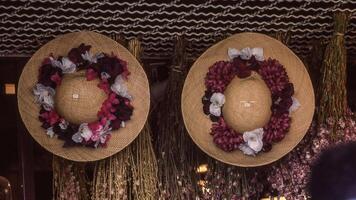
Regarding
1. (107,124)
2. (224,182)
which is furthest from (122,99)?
(224,182)

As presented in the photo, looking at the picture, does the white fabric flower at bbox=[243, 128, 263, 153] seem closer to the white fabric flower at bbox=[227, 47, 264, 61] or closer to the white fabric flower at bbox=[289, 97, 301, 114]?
the white fabric flower at bbox=[289, 97, 301, 114]

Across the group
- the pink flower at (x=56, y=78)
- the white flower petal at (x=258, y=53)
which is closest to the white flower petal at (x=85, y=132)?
the pink flower at (x=56, y=78)

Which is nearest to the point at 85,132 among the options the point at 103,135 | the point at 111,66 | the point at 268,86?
the point at 103,135

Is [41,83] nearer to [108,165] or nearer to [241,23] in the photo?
[108,165]

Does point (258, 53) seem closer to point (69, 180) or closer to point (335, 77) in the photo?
point (335, 77)

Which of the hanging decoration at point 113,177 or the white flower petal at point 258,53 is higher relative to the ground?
the white flower petal at point 258,53

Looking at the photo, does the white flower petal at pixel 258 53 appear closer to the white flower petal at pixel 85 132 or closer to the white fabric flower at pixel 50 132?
the white flower petal at pixel 85 132

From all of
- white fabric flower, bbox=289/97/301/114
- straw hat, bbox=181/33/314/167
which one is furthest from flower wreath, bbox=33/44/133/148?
white fabric flower, bbox=289/97/301/114
